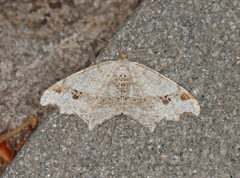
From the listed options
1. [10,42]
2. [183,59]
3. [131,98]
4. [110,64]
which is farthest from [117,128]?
[10,42]

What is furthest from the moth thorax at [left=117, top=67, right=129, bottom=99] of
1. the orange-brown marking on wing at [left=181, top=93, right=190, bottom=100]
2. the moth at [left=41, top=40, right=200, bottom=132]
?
the orange-brown marking on wing at [left=181, top=93, right=190, bottom=100]

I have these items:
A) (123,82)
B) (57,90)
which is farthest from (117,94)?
(57,90)

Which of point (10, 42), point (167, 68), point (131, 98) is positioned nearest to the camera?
point (131, 98)

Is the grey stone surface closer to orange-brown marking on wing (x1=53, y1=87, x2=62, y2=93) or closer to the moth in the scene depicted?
the moth

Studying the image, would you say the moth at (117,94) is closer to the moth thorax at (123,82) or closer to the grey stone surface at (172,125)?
the moth thorax at (123,82)

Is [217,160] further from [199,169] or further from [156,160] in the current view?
[156,160]

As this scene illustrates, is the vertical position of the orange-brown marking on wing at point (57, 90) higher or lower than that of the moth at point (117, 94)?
higher

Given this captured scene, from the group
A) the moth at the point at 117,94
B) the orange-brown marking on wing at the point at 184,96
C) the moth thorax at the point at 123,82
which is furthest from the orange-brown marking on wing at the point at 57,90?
the orange-brown marking on wing at the point at 184,96
